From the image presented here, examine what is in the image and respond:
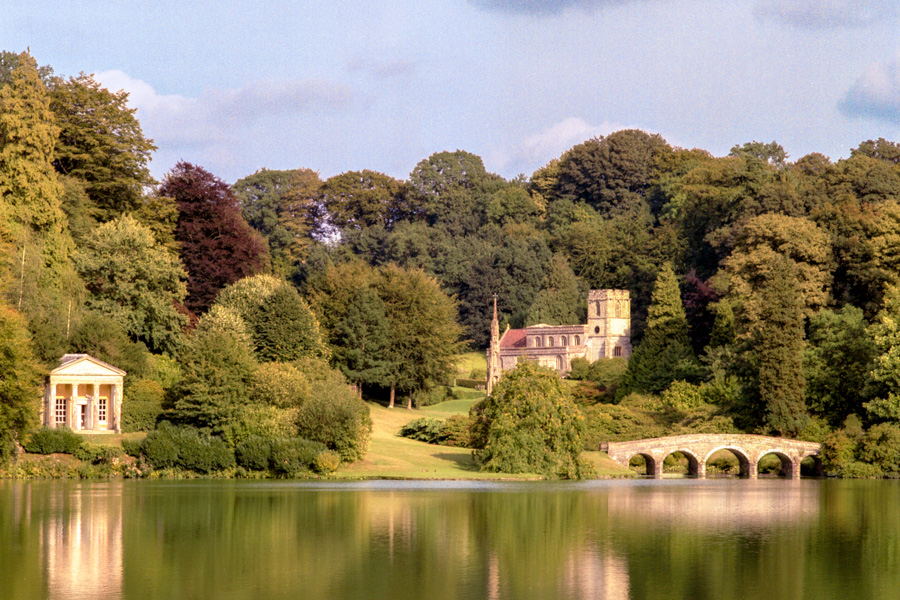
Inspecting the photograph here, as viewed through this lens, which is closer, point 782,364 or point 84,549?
point 84,549

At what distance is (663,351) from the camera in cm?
7912

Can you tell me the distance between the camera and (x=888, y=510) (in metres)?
38.7

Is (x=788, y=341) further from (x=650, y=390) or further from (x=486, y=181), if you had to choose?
(x=486, y=181)

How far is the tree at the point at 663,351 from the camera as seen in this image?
250 ft

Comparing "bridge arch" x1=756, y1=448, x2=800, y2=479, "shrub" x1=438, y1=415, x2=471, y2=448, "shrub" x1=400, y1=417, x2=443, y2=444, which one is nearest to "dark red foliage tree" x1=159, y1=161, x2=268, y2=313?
"shrub" x1=400, y1=417, x2=443, y2=444

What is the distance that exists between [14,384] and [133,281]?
20.3 metres

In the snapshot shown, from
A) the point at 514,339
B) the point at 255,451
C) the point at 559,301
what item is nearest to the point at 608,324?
the point at 559,301

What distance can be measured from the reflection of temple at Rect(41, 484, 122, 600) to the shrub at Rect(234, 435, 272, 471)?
1375cm

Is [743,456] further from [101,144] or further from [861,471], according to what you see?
[101,144]

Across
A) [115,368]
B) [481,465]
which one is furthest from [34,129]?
[481,465]

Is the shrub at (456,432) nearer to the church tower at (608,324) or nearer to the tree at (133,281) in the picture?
the tree at (133,281)

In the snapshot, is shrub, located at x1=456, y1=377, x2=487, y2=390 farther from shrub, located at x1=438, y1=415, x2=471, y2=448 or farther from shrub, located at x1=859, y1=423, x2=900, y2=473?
shrub, located at x1=859, y1=423, x2=900, y2=473

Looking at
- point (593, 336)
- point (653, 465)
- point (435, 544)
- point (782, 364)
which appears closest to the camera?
point (435, 544)

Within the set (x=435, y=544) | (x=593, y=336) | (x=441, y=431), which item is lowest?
(x=435, y=544)
